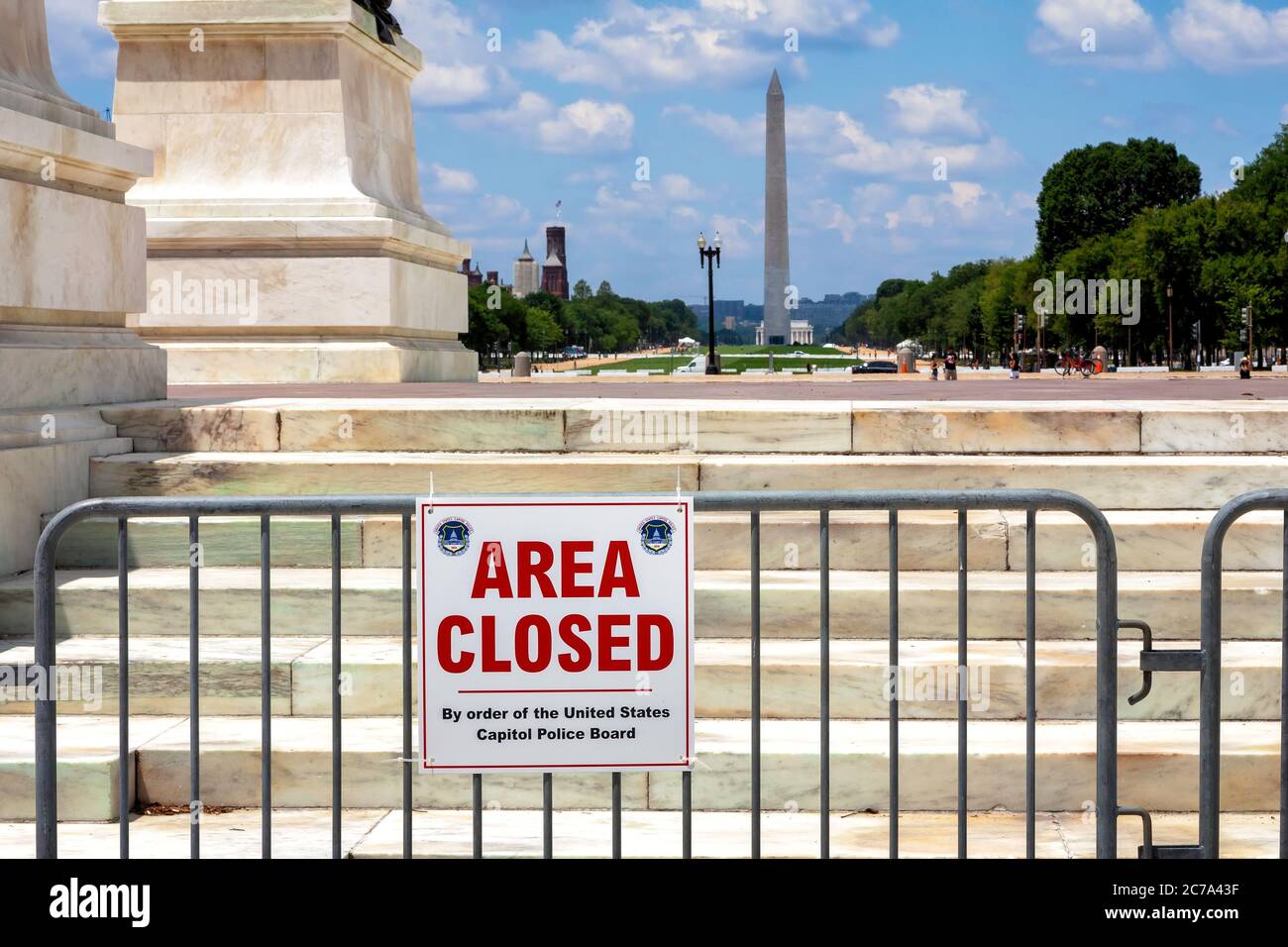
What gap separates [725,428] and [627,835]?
11.3 feet

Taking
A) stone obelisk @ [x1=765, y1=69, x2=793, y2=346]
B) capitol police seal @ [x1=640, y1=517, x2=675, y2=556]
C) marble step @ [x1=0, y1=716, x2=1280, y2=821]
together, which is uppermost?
stone obelisk @ [x1=765, y1=69, x2=793, y2=346]

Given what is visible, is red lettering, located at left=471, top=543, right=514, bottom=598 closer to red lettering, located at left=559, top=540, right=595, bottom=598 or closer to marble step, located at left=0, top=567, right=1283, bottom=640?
red lettering, located at left=559, top=540, right=595, bottom=598

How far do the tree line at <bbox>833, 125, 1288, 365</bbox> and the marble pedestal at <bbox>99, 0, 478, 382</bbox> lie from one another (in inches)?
2297

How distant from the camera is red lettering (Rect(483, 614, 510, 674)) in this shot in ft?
15.5

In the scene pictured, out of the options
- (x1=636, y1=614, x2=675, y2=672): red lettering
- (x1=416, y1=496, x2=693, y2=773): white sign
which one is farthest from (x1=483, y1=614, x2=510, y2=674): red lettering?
(x1=636, y1=614, x2=675, y2=672): red lettering

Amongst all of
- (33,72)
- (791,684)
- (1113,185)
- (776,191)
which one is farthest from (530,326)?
(791,684)

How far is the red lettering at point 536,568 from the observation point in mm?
4711

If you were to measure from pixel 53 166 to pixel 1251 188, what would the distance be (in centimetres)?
8216

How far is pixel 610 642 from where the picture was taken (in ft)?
15.5

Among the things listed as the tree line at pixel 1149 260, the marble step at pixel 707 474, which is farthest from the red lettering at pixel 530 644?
the tree line at pixel 1149 260

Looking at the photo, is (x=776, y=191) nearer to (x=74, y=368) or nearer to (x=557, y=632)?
(x=74, y=368)

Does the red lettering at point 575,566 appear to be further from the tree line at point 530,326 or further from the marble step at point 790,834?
the tree line at point 530,326

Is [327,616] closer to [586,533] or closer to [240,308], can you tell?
[586,533]

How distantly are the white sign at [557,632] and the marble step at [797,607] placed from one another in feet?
9.57
